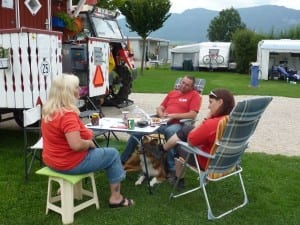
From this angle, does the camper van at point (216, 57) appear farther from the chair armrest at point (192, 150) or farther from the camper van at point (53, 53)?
the chair armrest at point (192, 150)

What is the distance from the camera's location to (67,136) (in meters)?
3.32

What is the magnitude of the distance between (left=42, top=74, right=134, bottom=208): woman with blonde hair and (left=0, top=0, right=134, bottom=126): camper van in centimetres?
148

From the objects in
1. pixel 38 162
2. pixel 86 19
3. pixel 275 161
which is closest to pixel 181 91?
pixel 275 161

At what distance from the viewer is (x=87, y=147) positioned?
3.46m

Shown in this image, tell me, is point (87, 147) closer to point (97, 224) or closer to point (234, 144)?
point (97, 224)

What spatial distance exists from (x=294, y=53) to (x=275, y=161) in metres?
19.0

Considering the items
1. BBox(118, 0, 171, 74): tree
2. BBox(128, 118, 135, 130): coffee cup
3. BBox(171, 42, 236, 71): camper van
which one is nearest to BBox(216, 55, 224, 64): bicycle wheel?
BBox(171, 42, 236, 71): camper van

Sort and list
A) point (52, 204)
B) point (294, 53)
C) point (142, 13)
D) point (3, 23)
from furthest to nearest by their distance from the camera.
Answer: point (294, 53), point (142, 13), point (3, 23), point (52, 204)

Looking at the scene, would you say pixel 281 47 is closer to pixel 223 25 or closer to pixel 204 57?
pixel 204 57

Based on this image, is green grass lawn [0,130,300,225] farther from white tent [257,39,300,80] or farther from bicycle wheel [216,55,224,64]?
bicycle wheel [216,55,224,64]

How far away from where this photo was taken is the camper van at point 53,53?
15.6 ft

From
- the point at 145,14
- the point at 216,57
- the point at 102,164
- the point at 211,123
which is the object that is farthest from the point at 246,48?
the point at 102,164

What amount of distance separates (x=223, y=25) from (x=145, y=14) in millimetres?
57625

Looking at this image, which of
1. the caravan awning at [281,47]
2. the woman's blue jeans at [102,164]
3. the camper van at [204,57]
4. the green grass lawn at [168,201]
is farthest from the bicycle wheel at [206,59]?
the woman's blue jeans at [102,164]
